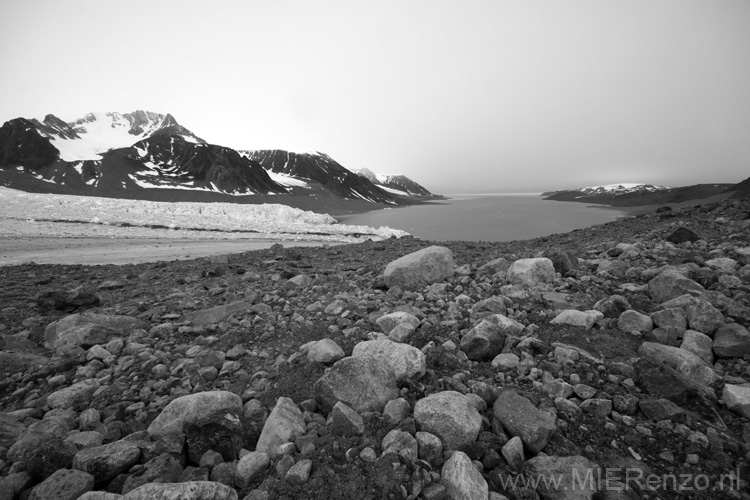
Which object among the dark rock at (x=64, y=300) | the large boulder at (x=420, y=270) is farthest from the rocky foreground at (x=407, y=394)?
the large boulder at (x=420, y=270)

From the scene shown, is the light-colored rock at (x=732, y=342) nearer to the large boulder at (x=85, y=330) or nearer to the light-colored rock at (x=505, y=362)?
the light-colored rock at (x=505, y=362)

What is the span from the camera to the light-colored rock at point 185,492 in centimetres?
210

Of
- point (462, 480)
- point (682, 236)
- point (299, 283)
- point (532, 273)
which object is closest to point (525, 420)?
point (462, 480)

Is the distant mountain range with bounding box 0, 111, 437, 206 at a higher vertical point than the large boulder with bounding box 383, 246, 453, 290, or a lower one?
higher

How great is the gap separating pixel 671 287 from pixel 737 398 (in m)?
2.33

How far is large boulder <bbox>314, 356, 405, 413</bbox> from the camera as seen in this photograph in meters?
3.00

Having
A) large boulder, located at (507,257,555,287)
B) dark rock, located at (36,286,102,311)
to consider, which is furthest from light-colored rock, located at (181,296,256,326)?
large boulder, located at (507,257,555,287)

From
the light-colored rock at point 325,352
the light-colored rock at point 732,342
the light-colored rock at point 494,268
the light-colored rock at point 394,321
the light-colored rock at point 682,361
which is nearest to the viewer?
the light-colored rock at point 682,361

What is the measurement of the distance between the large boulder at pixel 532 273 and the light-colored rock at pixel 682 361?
94.8 inches

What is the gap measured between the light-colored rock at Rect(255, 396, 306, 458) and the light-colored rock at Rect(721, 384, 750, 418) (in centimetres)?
378

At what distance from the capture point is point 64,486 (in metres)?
2.29

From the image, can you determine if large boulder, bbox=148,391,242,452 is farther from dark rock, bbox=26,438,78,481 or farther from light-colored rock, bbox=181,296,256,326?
light-colored rock, bbox=181,296,256,326

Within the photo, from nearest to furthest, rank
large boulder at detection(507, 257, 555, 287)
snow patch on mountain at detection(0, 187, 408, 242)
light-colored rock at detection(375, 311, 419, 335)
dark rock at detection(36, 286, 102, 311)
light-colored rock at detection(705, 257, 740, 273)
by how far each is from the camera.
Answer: light-colored rock at detection(375, 311, 419, 335)
light-colored rock at detection(705, 257, 740, 273)
large boulder at detection(507, 257, 555, 287)
dark rock at detection(36, 286, 102, 311)
snow patch on mountain at detection(0, 187, 408, 242)

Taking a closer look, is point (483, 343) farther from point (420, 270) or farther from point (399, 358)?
point (420, 270)
